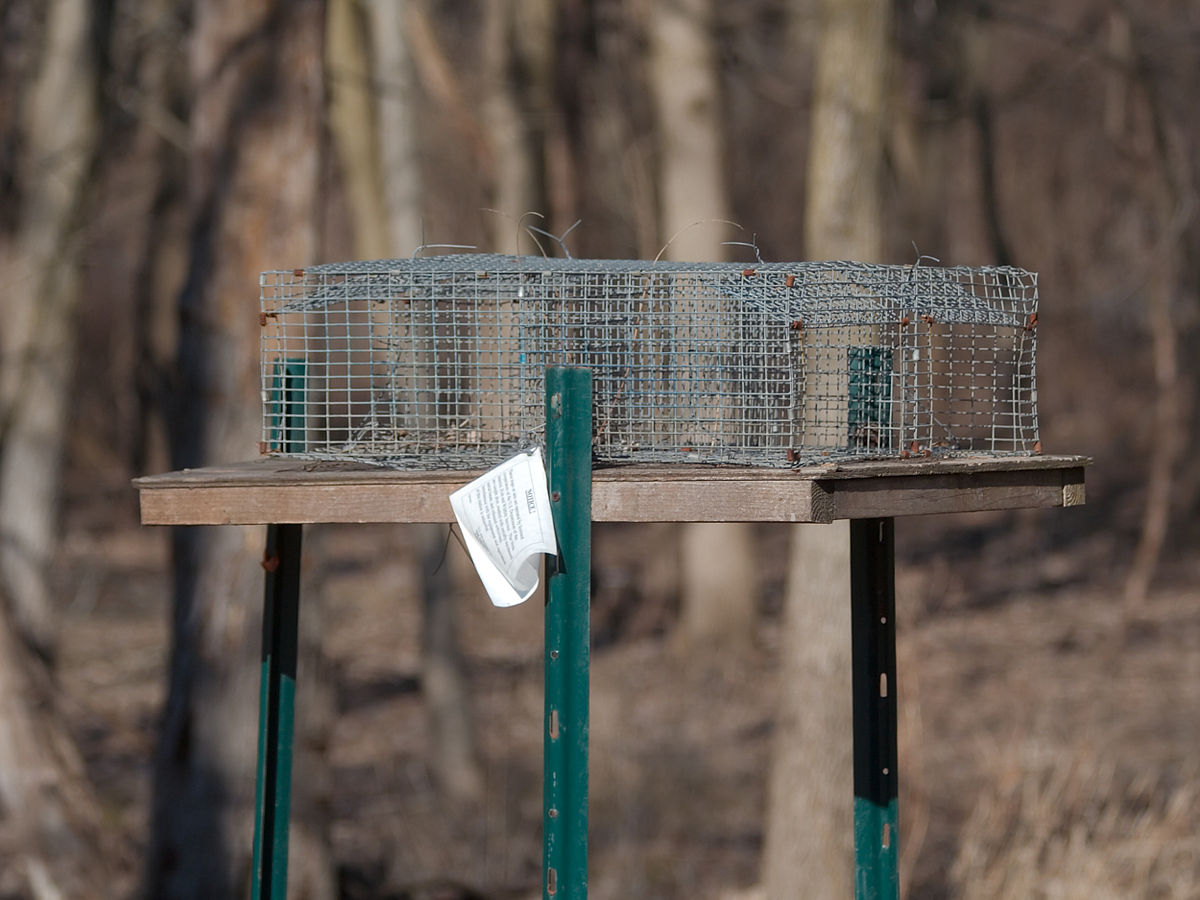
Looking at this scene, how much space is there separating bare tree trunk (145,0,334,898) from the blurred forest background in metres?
0.01

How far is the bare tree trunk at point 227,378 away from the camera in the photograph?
193 inches

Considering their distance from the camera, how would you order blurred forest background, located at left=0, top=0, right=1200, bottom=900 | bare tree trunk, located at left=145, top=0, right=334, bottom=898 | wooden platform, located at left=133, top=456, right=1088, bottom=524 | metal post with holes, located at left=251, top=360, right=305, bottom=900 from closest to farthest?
wooden platform, located at left=133, top=456, right=1088, bottom=524, metal post with holes, located at left=251, top=360, right=305, bottom=900, bare tree trunk, located at left=145, top=0, right=334, bottom=898, blurred forest background, located at left=0, top=0, right=1200, bottom=900

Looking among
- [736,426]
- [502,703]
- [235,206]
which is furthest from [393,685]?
[736,426]

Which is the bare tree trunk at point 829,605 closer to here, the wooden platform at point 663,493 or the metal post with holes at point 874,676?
the metal post with holes at point 874,676

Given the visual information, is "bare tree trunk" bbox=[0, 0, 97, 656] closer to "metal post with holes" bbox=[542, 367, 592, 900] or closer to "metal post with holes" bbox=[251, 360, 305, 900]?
"metal post with holes" bbox=[251, 360, 305, 900]

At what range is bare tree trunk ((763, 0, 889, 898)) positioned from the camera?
16.8 ft

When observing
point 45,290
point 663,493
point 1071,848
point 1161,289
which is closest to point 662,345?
point 663,493

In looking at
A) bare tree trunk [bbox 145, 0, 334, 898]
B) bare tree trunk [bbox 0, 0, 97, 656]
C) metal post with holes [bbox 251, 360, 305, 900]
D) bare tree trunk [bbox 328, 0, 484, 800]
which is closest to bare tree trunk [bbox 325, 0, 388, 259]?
bare tree trunk [bbox 328, 0, 484, 800]

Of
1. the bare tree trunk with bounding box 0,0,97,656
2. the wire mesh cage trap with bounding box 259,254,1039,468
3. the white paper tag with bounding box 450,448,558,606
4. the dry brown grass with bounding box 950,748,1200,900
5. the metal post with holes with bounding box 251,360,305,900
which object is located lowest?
the dry brown grass with bounding box 950,748,1200,900

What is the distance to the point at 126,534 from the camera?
18.5 meters

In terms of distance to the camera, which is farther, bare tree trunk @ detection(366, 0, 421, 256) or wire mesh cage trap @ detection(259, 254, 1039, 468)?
bare tree trunk @ detection(366, 0, 421, 256)

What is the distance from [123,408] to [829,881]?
670 inches

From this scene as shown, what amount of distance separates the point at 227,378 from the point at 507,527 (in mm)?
2798

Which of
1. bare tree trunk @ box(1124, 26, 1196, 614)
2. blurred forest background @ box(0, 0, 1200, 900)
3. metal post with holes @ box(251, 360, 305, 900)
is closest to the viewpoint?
metal post with holes @ box(251, 360, 305, 900)
